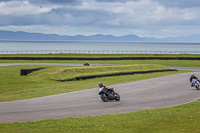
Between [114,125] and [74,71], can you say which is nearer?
[114,125]

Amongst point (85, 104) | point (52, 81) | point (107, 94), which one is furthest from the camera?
point (52, 81)

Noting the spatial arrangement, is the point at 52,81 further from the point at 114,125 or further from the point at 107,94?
the point at 114,125

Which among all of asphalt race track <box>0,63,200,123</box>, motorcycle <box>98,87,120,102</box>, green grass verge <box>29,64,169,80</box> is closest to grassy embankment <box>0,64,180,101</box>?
green grass verge <box>29,64,169,80</box>

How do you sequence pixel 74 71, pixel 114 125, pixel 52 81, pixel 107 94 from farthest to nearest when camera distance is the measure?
pixel 74 71 < pixel 52 81 < pixel 107 94 < pixel 114 125

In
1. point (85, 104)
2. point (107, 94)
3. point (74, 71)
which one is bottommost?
point (85, 104)

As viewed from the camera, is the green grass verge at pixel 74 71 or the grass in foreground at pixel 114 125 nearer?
the grass in foreground at pixel 114 125

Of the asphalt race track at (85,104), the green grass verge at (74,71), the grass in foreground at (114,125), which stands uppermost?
the green grass verge at (74,71)

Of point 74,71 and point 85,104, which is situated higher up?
point 74,71

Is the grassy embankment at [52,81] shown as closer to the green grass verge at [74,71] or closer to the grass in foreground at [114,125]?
the green grass verge at [74,71]

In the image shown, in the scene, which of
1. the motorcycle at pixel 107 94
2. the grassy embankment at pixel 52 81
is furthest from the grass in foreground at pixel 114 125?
the grassy embankment at pixel 52 81

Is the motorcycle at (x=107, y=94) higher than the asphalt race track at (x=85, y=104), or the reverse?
the motorcycle at (x=107, y=94)

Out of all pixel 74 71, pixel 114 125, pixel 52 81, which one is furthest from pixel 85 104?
pixel 74 71

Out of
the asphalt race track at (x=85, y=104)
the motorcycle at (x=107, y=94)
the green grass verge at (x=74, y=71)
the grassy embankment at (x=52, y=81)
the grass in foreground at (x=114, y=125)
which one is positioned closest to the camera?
the grass in foreground at (x=114, y=125)

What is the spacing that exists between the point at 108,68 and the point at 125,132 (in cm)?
3690
